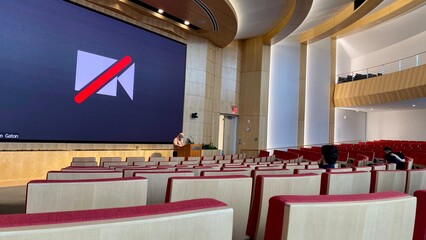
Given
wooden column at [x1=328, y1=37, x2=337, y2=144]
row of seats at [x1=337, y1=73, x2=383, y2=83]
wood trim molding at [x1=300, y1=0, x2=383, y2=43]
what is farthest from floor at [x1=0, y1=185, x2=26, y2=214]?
wooden column at [x1=328, y1=37, x2=337, y2=144]

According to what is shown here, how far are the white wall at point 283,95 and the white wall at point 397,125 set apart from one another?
687 centimetres

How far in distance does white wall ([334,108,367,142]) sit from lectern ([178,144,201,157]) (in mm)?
10582

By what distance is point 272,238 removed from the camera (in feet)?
3.45

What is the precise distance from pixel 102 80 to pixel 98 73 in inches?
9.3

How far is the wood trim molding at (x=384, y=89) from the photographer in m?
11.9

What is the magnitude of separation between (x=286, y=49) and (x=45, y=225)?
16320 millimetres

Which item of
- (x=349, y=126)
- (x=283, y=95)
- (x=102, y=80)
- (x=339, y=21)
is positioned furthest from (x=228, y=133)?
(x=349, y=126)

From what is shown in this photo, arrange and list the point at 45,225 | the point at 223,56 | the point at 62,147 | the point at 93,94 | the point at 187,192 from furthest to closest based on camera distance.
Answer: the point at 223,56 → the point at 93,94 → the point at 62,147 → the point at 187,192 → the point at 45,225

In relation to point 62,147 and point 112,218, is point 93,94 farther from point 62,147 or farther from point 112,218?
point 112,218

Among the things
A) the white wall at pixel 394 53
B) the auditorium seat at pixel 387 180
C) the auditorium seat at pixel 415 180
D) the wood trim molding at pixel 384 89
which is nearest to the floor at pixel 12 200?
the auditorium seat at pixel 387 180

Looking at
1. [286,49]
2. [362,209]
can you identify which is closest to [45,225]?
[362,209]

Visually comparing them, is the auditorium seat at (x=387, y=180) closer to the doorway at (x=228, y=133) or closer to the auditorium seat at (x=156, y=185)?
the auditorium seat at (x=156, y=185)

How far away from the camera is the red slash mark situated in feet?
28.2

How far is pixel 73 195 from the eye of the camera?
1.54m
